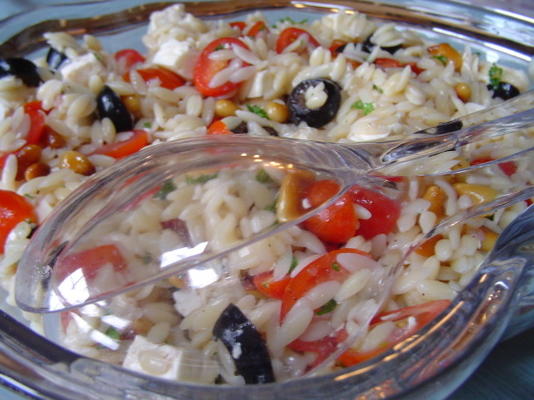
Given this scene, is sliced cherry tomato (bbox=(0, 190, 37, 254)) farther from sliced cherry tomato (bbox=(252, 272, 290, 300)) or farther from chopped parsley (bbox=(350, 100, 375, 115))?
chopped parsley (bbox=(350, 100, 375, 115))

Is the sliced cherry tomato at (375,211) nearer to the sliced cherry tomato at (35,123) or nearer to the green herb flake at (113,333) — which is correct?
the green herb flake at (113,333)

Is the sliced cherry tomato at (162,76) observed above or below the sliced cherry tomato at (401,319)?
above

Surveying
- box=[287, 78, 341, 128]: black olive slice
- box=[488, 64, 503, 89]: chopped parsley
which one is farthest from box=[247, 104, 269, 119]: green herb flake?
box=[488, 64, 503, 89]: chopped parsley

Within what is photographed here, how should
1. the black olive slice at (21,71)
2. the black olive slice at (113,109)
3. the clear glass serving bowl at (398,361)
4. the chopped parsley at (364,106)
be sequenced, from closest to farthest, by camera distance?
the clear glass serving bowl at (398,361), the chopped parsley at (364,106), the black olive slice at (113,109), the black olive slice at (21,71)

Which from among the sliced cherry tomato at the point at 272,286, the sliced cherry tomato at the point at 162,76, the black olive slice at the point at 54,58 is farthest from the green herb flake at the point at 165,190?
the black olive slice at the point at 54,58

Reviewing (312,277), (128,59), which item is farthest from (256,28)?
(312,277)

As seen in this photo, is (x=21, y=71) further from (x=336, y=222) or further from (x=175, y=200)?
(x=336, y=222)
